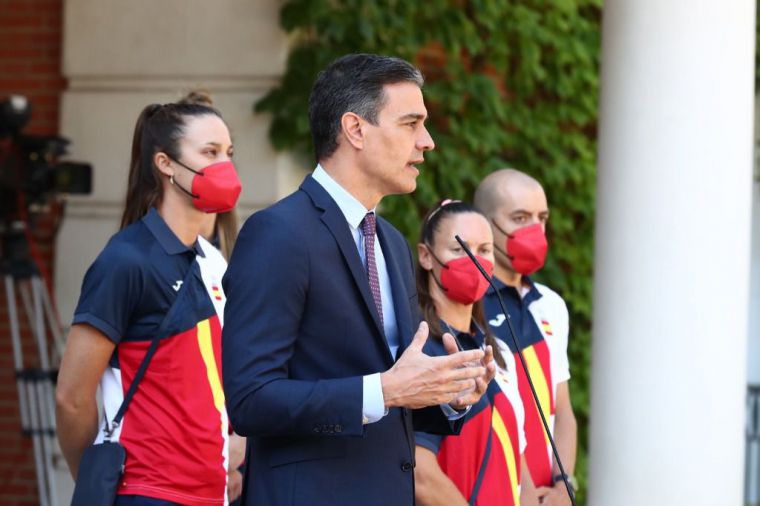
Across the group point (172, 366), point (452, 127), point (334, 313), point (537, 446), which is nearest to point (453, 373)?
point (334, 313)

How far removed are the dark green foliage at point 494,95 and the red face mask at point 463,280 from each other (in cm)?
209

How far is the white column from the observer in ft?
16.6

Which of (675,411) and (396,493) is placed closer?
(396,493)

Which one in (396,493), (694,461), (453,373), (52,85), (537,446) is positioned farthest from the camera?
(52,85)

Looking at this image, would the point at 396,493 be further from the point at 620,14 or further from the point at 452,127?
the point at 452,127

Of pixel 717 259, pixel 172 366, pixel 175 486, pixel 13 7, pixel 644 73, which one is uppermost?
pixel 13 7

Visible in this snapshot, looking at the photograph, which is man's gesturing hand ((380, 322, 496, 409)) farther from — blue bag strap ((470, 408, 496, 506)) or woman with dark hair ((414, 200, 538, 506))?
blue bag strap ((470, 408, 496, 506))

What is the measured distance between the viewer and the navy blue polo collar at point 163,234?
3792 millimetres

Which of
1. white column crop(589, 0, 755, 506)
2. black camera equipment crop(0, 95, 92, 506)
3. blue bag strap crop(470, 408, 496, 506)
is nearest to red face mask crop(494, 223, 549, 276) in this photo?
white column crop(589, 0, 755, 506)

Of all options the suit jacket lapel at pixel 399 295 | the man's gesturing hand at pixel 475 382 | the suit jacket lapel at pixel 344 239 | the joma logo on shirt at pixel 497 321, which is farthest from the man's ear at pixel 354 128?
the joma logo on shirt at pixel 497 321

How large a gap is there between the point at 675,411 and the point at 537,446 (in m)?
0.87

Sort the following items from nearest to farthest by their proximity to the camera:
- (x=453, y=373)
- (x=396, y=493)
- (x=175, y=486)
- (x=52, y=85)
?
(x=453, y=373), (x=396, y=493), (x=175, y=486), (x=52, y=85)

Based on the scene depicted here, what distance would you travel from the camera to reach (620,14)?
17.4 ft

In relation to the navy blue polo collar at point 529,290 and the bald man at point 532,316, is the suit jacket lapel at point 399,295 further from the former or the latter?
the navy blue polo collar at point 529,290
